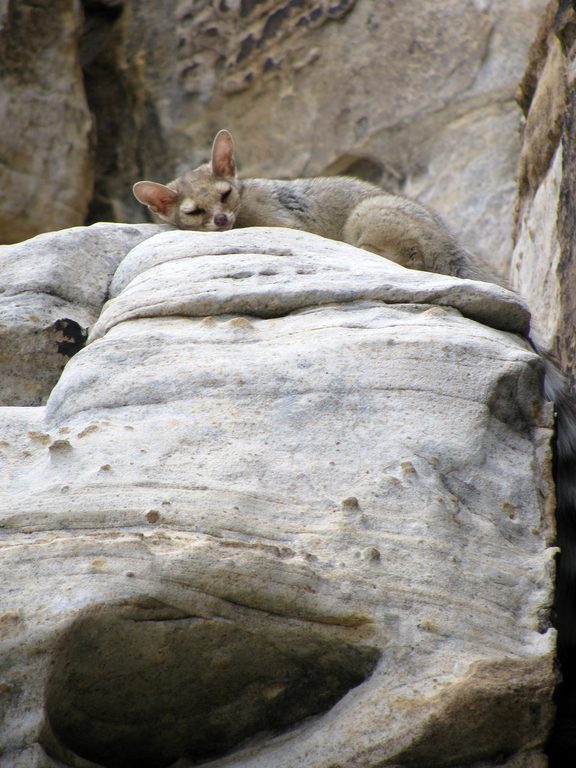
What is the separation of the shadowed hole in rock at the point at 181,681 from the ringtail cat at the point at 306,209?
2.84m

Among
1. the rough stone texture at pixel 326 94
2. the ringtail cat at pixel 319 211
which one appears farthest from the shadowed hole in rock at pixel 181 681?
the rough stone texture at pixel 326 94

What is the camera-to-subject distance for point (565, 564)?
291 cm

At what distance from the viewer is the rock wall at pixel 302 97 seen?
734 cm

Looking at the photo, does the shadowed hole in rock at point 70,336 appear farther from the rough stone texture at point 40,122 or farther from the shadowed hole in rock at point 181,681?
the rough stone texture at point 40,122

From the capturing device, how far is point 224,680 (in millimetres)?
2619

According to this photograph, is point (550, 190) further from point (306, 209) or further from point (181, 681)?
point (181, 681)

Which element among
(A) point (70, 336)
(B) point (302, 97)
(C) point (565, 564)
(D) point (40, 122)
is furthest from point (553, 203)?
(D) point (40, 122)

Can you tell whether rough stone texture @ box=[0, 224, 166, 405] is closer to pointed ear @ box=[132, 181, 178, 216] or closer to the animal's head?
the animal's head

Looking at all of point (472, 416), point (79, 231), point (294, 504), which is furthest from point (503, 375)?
point (79, 231)

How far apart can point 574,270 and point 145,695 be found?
2.68 meters

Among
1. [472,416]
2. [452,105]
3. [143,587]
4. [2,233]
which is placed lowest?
[2,233]

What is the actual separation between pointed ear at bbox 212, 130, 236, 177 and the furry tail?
2632 mm

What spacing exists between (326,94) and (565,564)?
18.1 feet

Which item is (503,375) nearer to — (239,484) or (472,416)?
(472,416)
